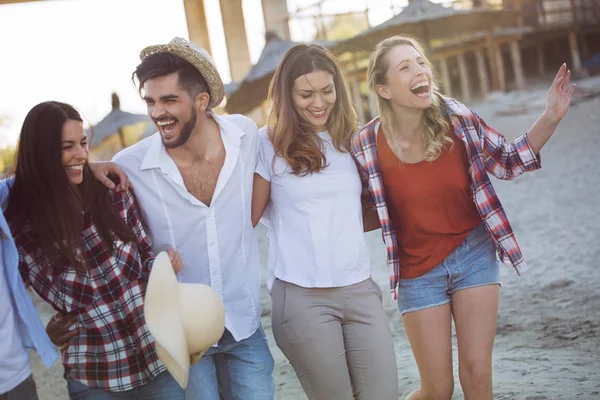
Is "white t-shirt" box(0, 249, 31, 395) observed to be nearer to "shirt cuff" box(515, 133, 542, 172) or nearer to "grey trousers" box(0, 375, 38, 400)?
"grey trousers" box(0, 375, 38, 400)

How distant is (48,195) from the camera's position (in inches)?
101

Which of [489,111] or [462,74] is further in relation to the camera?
[462,74]

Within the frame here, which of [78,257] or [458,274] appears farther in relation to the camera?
[458,274]

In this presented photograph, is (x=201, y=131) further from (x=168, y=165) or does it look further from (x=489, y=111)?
(x=489, y=111)

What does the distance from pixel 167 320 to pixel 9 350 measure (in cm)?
51

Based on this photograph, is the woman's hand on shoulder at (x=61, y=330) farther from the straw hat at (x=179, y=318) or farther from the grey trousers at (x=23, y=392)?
the straw hat at (x=179, y=318)

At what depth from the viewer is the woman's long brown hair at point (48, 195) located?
2547 millimetres

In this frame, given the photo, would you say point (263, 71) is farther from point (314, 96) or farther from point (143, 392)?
point (143, 392)

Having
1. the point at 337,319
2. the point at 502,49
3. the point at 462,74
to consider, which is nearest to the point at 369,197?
the point at 337,319

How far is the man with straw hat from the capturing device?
2.93 metres

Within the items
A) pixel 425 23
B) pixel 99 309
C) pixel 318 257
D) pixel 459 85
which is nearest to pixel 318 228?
pixel 318 257

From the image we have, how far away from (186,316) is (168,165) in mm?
779

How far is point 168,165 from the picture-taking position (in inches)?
116

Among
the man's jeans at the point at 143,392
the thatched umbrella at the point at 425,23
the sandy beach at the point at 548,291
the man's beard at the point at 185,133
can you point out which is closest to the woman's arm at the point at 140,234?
the man's beard at the point at 185,133
